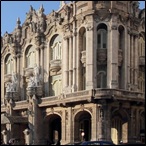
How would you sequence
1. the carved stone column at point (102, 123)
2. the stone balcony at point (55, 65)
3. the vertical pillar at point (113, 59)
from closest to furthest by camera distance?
1. the carved stone column at point (102, 123)
2. the vertical pillar at point (113, 59)
3. the stone balcony at point (55, 65)

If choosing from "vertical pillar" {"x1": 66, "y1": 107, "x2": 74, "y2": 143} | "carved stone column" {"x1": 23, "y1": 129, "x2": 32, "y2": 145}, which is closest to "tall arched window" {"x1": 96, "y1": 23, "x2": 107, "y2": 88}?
"vertical pillar" {"x1": 66, "y1": 107, "x2": 74, "y2": 143}

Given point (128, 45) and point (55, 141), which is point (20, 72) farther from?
point (128, 45)

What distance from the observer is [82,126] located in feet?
155

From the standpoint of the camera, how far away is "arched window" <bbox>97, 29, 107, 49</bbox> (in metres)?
45.9

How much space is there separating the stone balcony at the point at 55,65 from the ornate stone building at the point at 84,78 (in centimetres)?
2

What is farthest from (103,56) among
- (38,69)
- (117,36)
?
(38,69)

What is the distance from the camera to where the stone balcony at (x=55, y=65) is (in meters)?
50.2

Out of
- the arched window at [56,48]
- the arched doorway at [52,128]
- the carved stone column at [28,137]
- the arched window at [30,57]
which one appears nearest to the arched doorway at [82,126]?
the arched doorway at [52,128]

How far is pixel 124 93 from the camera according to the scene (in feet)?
142

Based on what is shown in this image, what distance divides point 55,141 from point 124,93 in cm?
1245

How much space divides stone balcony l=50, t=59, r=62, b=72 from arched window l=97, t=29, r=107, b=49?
6123mm

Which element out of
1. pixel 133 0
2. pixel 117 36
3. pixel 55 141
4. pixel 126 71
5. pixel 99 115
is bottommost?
pixel 55 141

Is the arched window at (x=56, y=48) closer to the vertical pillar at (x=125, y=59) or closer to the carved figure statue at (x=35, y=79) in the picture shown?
the carved figure statue at (x=35, y=79)

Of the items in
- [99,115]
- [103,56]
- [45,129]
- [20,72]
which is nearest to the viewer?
[99,115]
